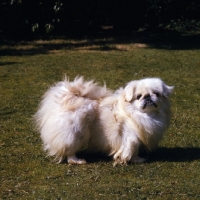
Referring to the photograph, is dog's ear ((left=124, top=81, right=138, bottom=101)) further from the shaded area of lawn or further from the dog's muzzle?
the shaded area of lawn

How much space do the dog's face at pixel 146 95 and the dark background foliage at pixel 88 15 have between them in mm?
12114

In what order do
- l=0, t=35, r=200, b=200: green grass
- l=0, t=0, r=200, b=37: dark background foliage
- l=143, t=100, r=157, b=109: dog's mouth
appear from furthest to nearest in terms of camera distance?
l=0, t=0, r=200, b=37: dark background foliage, l=143, t=100, r=157, b=109: dog's mouth, l=0, t=35, r=200, b=200: green grass

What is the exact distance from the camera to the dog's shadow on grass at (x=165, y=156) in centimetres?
689

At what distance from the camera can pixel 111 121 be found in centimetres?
668

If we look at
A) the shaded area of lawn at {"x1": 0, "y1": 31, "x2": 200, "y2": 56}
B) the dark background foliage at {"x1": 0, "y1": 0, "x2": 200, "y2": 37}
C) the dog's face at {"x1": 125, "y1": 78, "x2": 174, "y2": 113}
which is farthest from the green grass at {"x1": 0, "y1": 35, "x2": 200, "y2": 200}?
the dark background foliage at {"x1": 0, "y1": 0, "x2": 200, "y2": 37}

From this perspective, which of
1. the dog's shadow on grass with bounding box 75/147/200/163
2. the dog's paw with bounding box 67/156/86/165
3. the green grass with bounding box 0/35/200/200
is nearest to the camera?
the green grass with bounding box 0/35/200/200

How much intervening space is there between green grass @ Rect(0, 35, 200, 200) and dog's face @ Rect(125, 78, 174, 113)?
0.72 meters

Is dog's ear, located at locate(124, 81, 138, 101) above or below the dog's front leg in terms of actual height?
above

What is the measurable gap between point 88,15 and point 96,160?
1336 centimetres

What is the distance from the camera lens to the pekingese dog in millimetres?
6594

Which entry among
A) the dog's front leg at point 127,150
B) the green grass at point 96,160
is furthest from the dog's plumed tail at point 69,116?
the dog's front leg at point 127,150

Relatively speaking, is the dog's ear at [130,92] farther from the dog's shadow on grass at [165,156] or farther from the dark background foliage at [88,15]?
the dark background foliage at [88,15]

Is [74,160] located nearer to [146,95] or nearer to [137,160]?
[137,160]

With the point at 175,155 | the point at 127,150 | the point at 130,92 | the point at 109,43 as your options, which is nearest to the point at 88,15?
the point at 109,43
